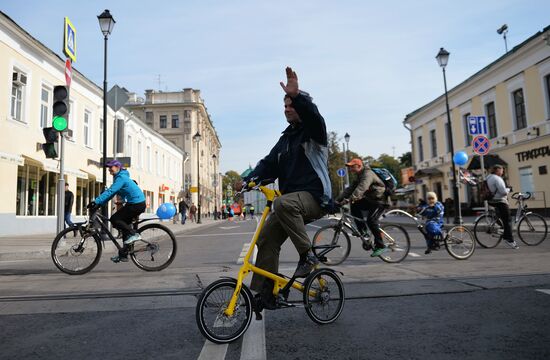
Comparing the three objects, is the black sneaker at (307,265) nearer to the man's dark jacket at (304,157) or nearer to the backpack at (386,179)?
the man's dark jacket at (304,157)

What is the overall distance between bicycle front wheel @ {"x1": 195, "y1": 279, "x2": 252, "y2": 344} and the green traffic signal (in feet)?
29.1

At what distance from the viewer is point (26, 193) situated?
59.0 feet

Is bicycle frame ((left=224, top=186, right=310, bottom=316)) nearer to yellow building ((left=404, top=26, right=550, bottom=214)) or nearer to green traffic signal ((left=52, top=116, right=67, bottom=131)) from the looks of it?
green traffic signal ((left=52, top=116, right=67, bottom=131))

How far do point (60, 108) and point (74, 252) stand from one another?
492cm

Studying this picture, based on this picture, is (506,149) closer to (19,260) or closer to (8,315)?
(19,260)

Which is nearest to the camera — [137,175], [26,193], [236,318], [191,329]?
[236,318]

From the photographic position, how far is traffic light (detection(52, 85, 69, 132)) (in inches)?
407

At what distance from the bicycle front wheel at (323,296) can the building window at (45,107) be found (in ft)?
63.7

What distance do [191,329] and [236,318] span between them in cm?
54

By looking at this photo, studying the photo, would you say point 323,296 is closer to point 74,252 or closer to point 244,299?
point 244,299

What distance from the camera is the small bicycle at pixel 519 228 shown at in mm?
9461

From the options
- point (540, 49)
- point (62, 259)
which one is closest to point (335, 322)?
point (62, 259)

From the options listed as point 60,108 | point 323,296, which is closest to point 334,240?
point 323,296

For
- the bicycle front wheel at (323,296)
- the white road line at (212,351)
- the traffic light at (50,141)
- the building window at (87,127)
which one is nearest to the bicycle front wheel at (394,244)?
the bicycle front wheel at (323,296)
